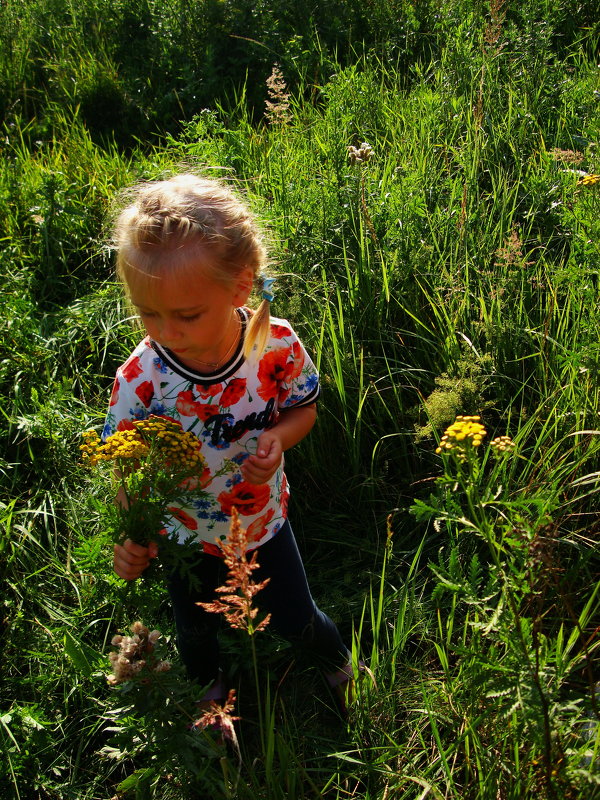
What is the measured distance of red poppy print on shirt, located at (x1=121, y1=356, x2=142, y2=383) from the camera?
5.90 feet

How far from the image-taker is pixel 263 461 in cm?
172

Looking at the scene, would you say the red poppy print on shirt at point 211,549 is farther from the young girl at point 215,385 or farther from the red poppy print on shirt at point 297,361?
the red poppy print on shirt at point 297,361

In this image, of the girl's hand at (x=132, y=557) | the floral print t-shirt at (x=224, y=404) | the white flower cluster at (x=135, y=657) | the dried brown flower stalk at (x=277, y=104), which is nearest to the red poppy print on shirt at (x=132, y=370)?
the floral print t-shirt at (x=224, y=404)

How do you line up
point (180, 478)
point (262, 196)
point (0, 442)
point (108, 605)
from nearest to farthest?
point (180, 478) < point (108, 605) < point (0, 442) < point (262, 196)

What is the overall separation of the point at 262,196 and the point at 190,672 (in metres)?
2.04

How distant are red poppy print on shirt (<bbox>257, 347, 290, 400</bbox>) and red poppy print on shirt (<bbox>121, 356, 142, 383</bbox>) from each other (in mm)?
307

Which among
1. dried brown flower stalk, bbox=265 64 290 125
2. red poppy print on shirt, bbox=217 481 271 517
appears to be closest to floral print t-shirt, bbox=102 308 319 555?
red poppy print on shirt, bbox=217 481 271 517

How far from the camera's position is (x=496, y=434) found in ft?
7.86

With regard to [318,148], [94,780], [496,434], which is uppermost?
[318,148]

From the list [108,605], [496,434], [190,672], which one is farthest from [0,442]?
[496,434]

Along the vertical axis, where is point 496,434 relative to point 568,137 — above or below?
below

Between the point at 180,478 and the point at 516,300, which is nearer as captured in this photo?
the point at 180,478

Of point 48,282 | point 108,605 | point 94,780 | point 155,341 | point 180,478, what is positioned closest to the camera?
point 180,478

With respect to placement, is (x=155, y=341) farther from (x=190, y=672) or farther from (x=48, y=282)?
(x=48, y=282)
